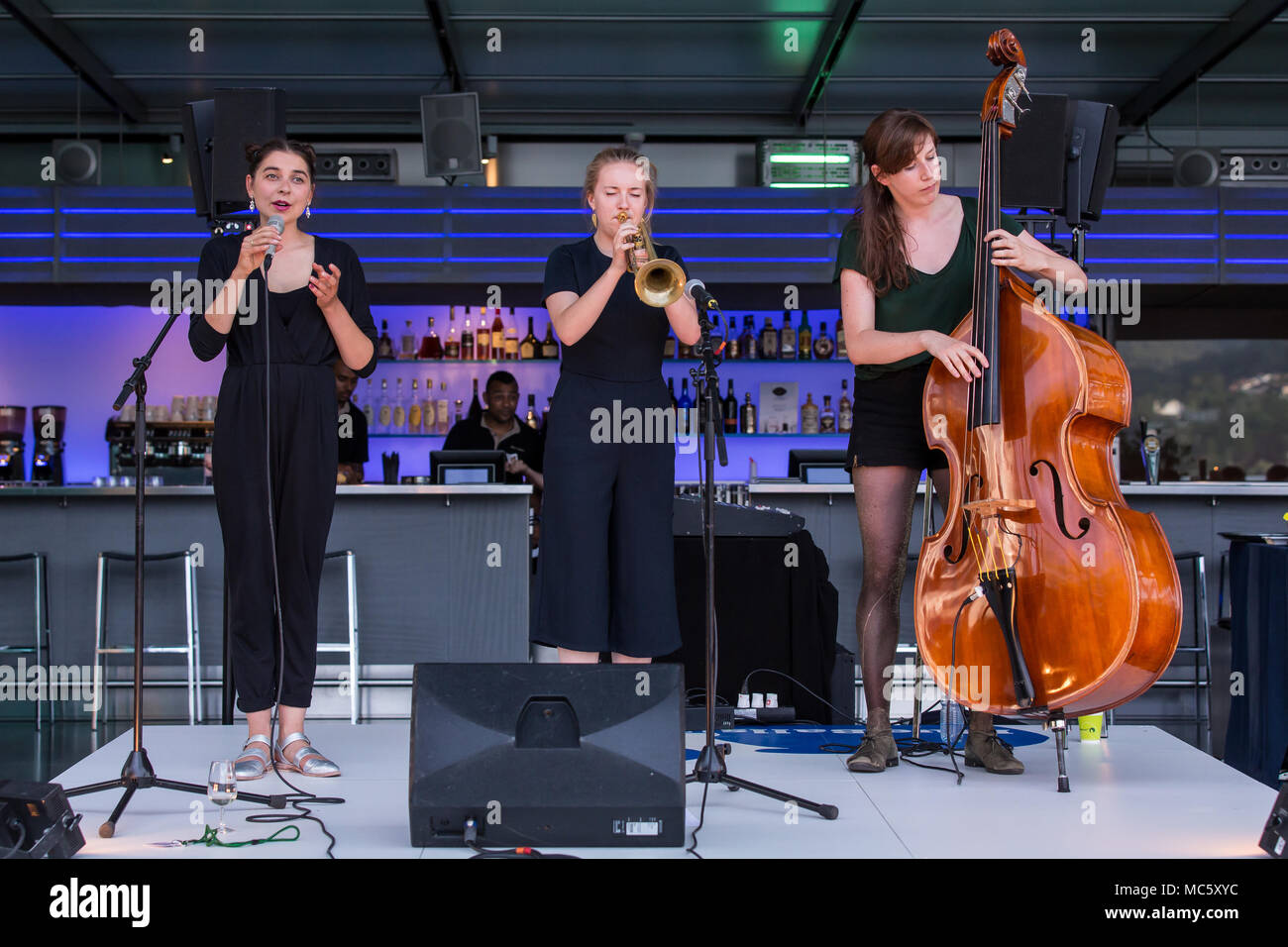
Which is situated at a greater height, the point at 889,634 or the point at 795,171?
the point at 795,171

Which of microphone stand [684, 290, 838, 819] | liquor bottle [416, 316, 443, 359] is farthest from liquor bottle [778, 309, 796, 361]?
microphone stand [684, 290, 838, 819]

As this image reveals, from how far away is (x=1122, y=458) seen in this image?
26.0 ft

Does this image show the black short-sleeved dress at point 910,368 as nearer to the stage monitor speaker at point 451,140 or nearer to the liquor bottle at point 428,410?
the stage monitor speaker at point 451,140

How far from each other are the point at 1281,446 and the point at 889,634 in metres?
6.40

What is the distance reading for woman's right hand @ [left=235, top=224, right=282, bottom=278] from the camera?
248cm

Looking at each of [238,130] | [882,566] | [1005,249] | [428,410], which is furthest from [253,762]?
[428,410]

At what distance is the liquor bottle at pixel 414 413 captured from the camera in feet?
23.8

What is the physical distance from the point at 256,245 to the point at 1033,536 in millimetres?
1683

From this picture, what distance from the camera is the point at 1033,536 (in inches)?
91.0

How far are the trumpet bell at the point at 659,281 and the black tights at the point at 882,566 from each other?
0.69 metres

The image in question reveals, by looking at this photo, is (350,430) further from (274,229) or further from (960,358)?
(960,358)

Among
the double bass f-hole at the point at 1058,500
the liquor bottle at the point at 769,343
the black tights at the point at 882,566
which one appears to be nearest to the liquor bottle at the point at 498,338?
the liquor bottle at the point at 769,343
